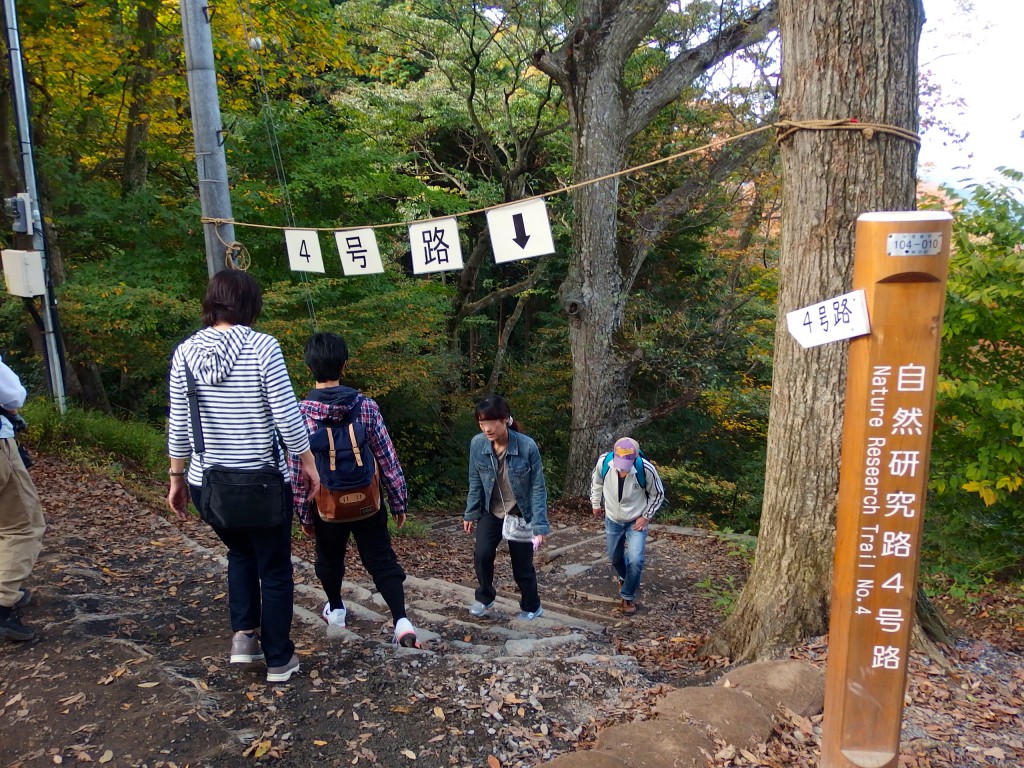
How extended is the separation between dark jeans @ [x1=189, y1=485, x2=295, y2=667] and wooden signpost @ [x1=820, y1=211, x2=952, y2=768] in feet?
7.95

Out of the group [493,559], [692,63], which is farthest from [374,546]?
[692,63]

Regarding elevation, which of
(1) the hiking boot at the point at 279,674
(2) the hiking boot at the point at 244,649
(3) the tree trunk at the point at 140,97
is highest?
(3) the tree trunk at the point at 140,97

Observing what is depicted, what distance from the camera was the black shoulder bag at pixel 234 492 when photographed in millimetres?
3281

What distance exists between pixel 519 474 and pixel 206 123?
3703 millimetres

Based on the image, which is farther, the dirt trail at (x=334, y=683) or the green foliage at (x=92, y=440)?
the green foliage at (x=92, y=440)

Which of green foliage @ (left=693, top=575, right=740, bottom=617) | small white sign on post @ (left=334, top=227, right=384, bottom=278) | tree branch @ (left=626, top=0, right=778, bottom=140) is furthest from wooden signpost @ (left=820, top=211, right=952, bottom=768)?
tree branch @ (left=626, top=0, right=778, bottom=140)

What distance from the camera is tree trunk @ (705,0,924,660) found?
372 centimetres

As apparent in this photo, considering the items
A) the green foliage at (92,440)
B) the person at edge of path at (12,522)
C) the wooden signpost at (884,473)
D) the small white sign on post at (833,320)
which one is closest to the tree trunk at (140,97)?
the green foliage at (92,440)

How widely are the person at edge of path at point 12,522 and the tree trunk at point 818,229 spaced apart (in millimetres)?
3946

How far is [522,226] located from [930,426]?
172 inches

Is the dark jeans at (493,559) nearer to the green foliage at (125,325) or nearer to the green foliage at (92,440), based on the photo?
the green foliage at (92,440)

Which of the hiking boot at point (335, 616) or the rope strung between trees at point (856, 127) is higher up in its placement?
the rope strung between trees at point (856, 127)

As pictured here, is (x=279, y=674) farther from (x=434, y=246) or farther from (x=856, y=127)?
(x=434, y=246)

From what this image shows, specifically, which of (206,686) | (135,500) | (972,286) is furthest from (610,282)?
(206,686)
